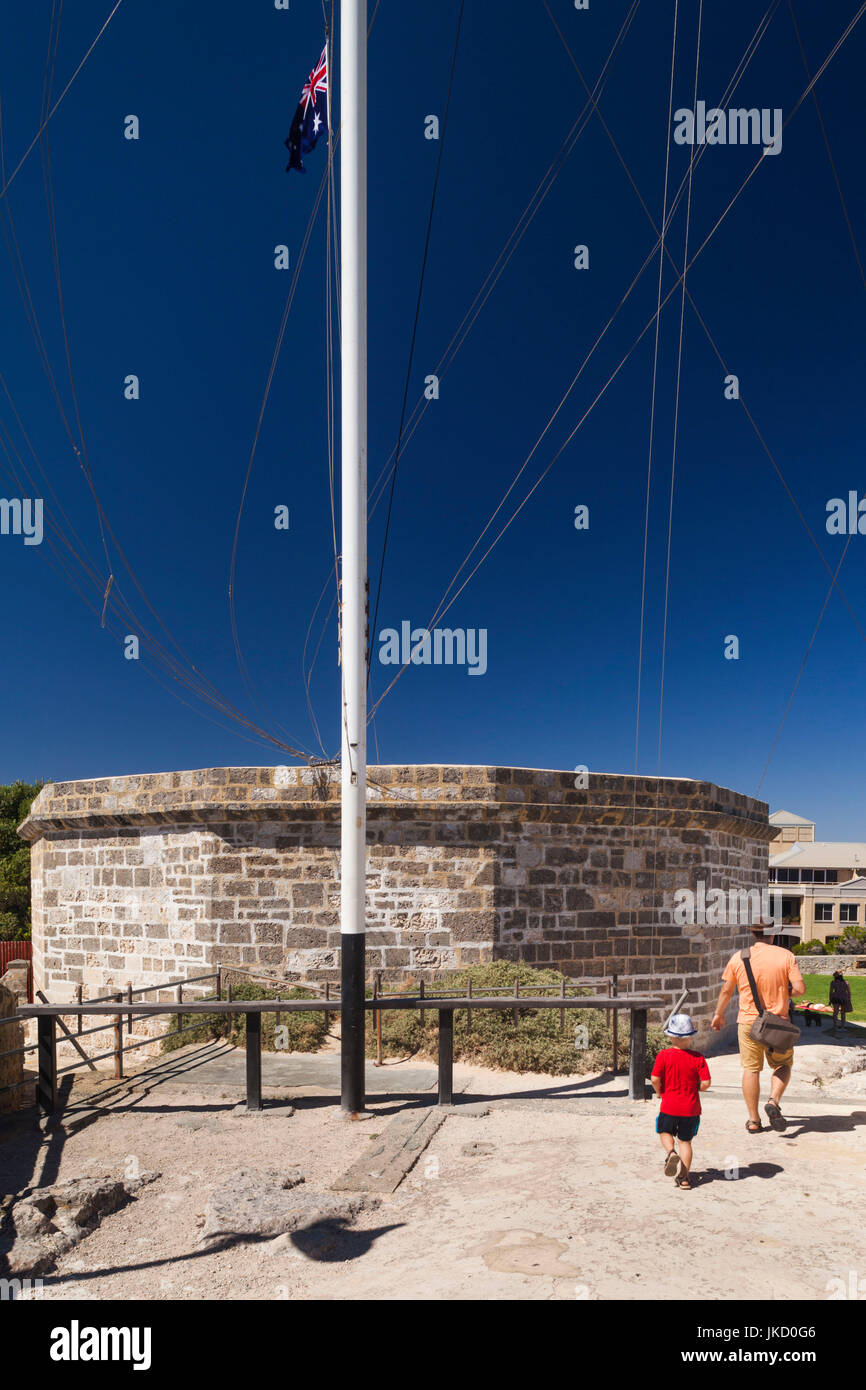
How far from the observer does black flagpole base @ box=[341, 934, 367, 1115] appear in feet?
22.0

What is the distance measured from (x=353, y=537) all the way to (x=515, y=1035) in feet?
17.6

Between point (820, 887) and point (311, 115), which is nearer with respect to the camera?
point (311, 115)

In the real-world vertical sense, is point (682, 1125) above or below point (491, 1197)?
above

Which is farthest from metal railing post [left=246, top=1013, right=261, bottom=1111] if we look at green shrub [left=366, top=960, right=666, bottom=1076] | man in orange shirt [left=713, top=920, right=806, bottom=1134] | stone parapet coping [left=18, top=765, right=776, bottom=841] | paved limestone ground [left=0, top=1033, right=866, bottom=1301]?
stone parapet coping [left=18, top=765, right=776, bottom=841]

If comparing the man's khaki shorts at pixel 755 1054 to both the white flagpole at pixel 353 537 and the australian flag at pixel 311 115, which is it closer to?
the white flagpole at pixel 353 537

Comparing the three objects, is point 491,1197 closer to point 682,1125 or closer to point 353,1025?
point 682,1125

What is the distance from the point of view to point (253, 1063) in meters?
7.00

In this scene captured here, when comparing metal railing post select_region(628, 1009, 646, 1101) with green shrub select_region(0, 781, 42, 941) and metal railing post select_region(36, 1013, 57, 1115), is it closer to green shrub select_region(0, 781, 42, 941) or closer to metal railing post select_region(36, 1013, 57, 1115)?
metal railing post select_region(36, 1013, 57, 1115)

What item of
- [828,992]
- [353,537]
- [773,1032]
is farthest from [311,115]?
[828,992]

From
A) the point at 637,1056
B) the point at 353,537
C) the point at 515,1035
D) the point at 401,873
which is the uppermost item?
the point at 353,537

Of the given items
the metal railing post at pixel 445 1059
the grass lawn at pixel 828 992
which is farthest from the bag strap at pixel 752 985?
the grass lawn at pixel 828 992

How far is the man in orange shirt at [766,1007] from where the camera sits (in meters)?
6.29
